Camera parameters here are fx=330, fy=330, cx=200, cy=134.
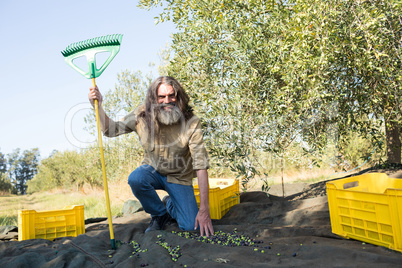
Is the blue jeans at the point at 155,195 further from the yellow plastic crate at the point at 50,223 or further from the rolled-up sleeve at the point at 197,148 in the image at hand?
the yellow plastic crate at the point at 50,223

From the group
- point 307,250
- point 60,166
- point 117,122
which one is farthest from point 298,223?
point 60,166

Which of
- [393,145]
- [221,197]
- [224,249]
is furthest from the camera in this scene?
[393,145]

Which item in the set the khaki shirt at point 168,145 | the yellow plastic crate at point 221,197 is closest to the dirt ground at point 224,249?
the khaki shirt at point 168,145

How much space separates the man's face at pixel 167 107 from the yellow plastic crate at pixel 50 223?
1563mm

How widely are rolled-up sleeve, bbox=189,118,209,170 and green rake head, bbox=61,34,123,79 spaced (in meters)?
1.18

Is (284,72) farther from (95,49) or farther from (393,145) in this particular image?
(393,145)

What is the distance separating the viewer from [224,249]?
2756mm

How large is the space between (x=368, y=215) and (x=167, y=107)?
2397mm

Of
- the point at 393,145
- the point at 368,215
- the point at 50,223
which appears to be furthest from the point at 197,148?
the point at 393,145

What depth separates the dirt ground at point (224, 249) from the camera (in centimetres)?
242

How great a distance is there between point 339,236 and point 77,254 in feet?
7.89

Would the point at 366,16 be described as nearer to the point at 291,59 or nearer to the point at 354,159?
the point at 291,59

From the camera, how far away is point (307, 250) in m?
2.62

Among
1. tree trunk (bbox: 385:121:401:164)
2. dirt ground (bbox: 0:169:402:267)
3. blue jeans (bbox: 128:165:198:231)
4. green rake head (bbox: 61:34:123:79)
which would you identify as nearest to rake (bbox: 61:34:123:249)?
green rake head (bbox: 61:34:123:79)
